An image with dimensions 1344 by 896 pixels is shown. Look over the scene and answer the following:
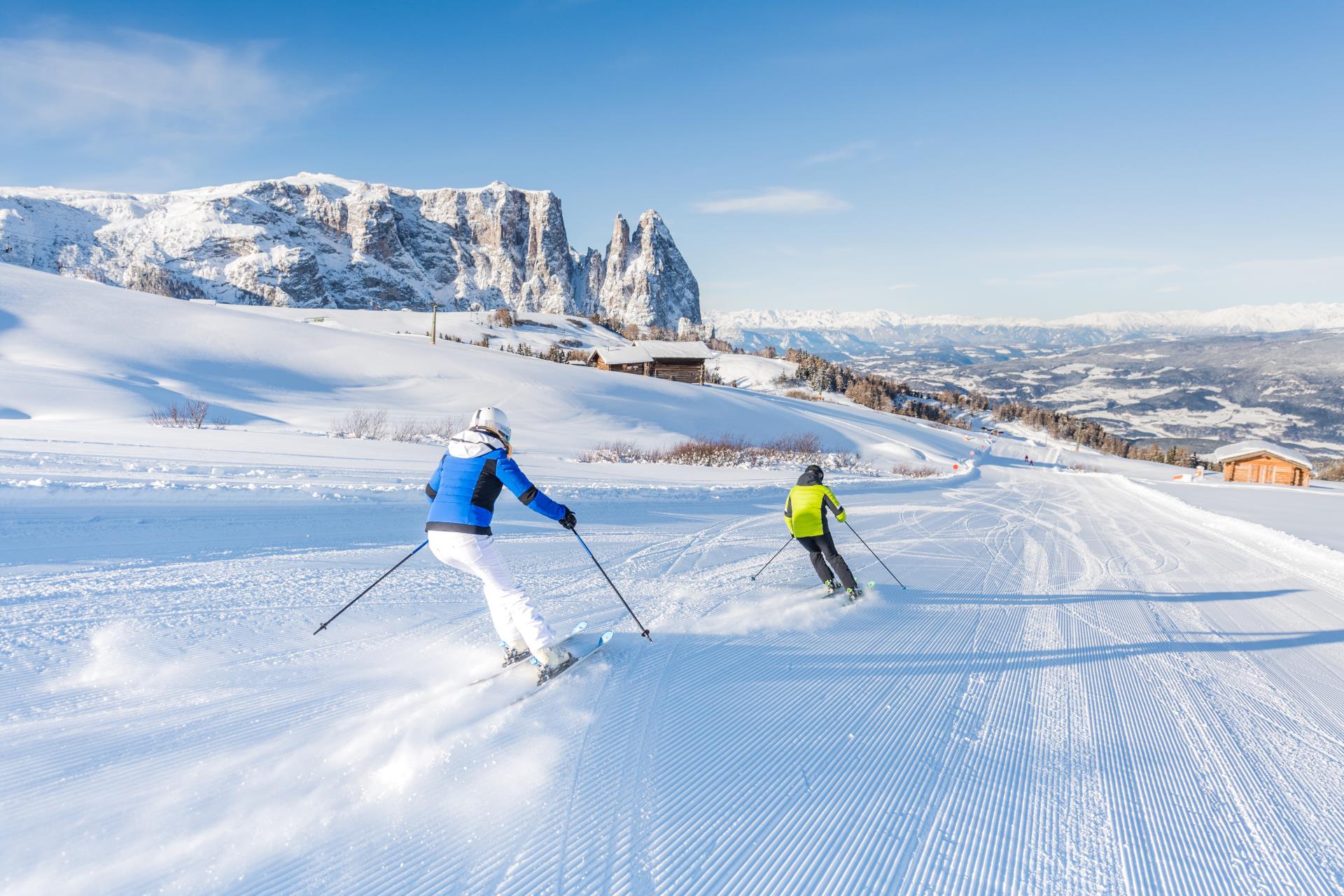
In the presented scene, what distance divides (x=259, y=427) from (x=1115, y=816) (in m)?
22.0

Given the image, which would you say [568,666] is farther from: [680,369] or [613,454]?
[680,369]

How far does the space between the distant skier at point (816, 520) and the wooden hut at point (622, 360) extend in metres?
53.1

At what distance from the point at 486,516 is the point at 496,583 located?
0.49m

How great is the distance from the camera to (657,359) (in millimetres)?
64125

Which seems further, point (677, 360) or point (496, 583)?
point (677, 360)

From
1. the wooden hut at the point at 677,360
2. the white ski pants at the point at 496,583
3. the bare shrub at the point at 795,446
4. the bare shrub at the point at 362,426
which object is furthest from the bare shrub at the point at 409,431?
the wooden hut at the point at 677,360

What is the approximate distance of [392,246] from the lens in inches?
6481

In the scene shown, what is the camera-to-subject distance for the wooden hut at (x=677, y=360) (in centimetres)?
6475

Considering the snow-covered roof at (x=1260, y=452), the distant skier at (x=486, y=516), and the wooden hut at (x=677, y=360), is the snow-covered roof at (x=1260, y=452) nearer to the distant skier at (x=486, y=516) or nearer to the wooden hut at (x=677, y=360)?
the wooden hut at (x=677, y=360)

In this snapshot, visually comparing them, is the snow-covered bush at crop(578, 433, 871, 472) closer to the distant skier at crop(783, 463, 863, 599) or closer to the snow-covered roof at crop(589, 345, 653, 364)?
the distant skier at crop(783, 463, 863, 599)

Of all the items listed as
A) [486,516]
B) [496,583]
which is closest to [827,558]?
[496,583]

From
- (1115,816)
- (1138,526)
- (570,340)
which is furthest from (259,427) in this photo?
(570,340)

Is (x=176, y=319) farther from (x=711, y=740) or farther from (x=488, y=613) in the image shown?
(x=711, y=740)

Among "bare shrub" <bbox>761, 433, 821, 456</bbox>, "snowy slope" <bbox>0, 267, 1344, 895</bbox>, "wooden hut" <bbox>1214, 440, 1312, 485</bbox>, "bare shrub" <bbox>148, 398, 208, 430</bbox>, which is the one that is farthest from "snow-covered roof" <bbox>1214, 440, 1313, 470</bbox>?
"bare shrub" <bbox>148, 398, 208, 430</bbox>
